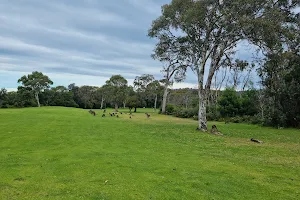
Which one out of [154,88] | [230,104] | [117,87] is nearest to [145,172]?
[230,104]

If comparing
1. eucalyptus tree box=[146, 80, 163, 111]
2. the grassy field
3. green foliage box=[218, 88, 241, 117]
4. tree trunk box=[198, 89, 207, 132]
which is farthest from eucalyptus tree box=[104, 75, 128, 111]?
the grassy field

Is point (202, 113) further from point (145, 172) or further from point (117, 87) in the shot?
point (117, 87)

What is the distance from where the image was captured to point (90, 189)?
20.6 feet

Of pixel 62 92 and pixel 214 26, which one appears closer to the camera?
pixel 214 26

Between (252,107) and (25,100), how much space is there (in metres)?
57.1

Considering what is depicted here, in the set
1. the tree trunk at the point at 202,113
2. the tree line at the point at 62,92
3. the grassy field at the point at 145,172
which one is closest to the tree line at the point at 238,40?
the tree trunk at the point at 202,113

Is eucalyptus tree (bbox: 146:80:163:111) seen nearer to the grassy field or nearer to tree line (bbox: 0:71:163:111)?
tree line (bbox: 0:71:163:111)

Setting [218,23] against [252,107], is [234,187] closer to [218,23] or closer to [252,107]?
[218,23]

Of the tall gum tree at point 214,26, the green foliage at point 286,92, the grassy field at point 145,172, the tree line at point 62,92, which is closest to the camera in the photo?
the grassy field at point 145,172

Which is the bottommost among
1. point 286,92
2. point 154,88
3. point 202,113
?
point 202,113

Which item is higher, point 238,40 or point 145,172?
point 238,40

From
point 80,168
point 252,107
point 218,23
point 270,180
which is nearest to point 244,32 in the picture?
point 218,23

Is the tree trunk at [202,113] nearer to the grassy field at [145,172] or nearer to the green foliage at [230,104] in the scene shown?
the grassy field at [145,172]

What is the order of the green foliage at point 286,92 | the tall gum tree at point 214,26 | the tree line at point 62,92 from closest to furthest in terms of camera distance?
the tall gum tree at point 214,26 → the green foliage at point 286,92 → the tree line at point 62,92
